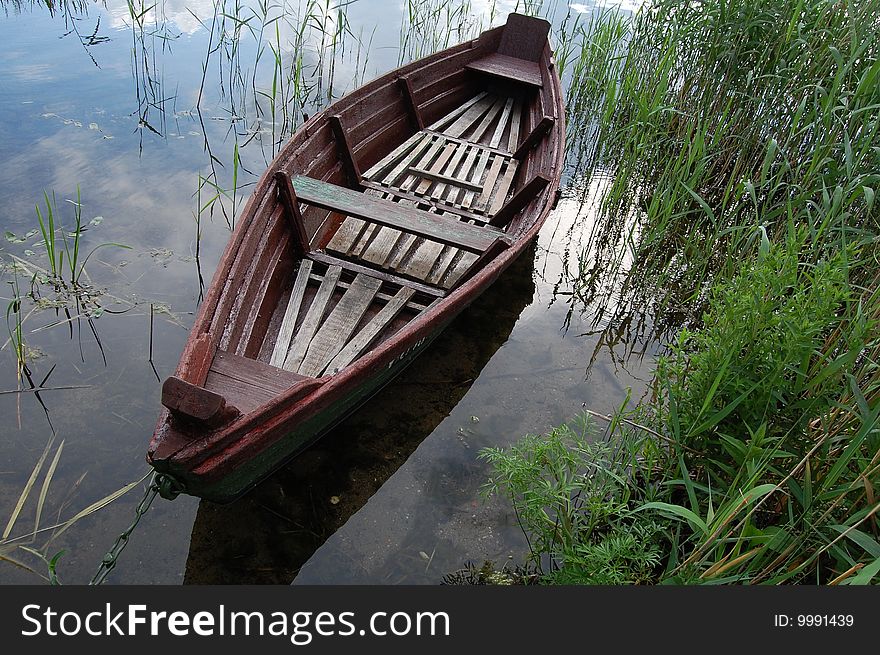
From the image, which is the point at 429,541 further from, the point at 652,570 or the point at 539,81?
the point at 539,81

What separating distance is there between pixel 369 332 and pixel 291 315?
1.44 feet

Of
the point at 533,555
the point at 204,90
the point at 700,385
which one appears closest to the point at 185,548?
the point at 533,555

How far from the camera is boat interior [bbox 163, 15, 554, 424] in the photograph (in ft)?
9.48

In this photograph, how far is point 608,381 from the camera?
4.25m

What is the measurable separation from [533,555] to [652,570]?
1.68 feet

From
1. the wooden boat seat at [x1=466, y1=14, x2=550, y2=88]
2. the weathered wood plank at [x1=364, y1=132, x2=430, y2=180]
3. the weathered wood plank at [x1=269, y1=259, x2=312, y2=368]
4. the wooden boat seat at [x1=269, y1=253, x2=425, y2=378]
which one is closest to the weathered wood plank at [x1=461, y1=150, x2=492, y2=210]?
the weathered wood plank at [x1=364, y1=132, x2=430, y2=180]

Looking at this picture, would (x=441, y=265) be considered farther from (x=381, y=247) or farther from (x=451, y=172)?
(x=451, y=172)

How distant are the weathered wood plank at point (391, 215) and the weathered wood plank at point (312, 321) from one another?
38 centimetres

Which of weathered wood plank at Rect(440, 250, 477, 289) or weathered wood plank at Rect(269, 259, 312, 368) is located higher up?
weathered wood plank at Rect(440, 250, 477, 289)

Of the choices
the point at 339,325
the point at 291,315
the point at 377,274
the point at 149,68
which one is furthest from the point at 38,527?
the point at 149,68

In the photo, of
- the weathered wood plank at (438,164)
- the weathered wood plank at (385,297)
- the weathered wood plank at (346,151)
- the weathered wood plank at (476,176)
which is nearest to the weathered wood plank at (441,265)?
the weathered wood plank at (385,297)

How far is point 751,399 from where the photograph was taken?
8.91 feet

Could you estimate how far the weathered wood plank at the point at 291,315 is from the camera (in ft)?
11.3

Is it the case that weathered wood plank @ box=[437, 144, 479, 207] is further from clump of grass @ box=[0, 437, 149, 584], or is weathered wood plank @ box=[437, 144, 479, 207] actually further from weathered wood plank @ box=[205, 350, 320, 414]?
clump of grass @ box=[0, 437, 149, 584]
